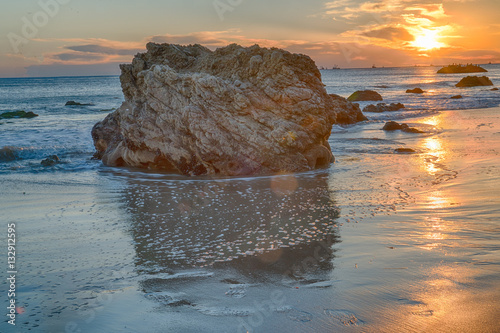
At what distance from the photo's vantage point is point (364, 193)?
8.98m

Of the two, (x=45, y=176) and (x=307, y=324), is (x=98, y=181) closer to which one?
(x=45, y=176)

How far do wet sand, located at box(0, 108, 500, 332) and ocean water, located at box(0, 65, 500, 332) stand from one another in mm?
23

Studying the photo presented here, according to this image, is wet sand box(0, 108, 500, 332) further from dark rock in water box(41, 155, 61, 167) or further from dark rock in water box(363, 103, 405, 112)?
dark rock in water box(363, 103, 405, 112)

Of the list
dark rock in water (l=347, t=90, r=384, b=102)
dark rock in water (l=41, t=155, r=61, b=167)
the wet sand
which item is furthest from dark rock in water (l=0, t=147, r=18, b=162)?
dark rock in water (l=347, t=90, r=384, b=102)

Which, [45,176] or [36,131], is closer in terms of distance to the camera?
[45,176]

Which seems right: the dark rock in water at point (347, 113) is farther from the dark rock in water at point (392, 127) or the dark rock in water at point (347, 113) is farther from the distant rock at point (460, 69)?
the distant rock at point (460, 69)

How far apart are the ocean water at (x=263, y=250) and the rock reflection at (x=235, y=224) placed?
0.12 feet

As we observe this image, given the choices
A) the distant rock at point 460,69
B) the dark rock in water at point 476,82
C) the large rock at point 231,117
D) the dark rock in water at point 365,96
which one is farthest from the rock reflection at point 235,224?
the distant rock at point 460,69

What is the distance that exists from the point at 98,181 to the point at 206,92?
3.80 m

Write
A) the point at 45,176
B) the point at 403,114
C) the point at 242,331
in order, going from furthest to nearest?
the point at 403,114
the point at 45,176
the point at 242,331

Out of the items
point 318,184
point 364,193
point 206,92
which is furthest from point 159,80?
point 364,193

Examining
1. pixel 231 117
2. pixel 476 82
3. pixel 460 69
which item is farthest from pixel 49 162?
pixel 460 69

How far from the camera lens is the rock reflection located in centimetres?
575

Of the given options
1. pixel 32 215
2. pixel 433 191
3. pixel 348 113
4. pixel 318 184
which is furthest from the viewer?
pixel 348 113
